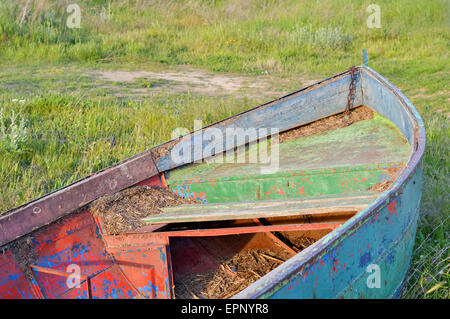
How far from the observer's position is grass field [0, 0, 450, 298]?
4.97 m

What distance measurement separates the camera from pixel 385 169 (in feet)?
12.1

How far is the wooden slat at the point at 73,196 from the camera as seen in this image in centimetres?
313

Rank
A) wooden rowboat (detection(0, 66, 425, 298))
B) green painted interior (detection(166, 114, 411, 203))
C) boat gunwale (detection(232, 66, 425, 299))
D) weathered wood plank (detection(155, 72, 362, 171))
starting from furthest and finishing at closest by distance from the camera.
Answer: weathered wood plank (detection(155, 72, 362, 171)), green painted interior (detection(166, 114, 411, 203)), wooden rowboat (detection(0, 66, 425, 298)), boat gunwale (detection(232, 66, 425, 299))

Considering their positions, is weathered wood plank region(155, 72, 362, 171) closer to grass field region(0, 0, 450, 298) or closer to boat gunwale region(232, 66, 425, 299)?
grass field region(0, 0, 450, 298)

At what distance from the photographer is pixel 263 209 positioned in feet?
10.5

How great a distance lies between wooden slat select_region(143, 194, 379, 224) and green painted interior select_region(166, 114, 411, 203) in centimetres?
41

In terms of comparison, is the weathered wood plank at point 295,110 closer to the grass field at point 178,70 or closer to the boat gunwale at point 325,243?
the grass field at point 178,70

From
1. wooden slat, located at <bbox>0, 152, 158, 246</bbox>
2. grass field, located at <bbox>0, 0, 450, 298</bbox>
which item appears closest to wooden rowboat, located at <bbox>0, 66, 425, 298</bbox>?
wooden slat, located at <bbox>0, 152, 158, 246</bbox>

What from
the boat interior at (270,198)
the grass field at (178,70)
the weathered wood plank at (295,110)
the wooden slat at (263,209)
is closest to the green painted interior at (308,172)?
the boat interior at (270,198)

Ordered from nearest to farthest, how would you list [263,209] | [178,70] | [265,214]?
[265,214]
[263,209]
[178,70]

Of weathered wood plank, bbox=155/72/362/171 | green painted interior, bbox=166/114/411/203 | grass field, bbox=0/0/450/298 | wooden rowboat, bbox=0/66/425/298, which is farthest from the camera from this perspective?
grass field, bbox=0/0/450/298

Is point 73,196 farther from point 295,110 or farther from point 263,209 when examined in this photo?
point 295,110

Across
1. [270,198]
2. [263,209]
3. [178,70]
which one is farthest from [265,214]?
[178,70]

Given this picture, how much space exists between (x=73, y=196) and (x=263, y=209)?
1.19m
